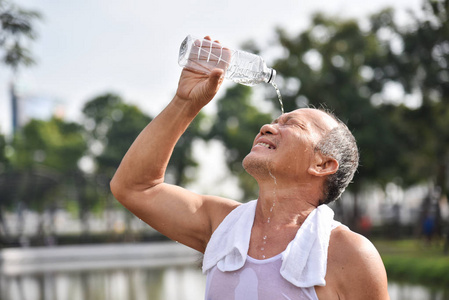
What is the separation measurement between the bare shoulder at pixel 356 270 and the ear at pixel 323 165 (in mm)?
279

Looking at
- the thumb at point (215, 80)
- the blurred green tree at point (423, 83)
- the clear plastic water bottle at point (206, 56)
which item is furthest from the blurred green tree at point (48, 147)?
the thumb at point (215, 80)

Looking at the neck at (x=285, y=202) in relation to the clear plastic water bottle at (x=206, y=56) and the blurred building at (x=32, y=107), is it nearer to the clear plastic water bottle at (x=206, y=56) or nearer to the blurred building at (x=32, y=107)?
the clear plastic water bottle at (x=206, y=56)

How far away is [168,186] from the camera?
96.7 inches

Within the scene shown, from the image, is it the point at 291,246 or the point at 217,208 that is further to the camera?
the point at 217,208

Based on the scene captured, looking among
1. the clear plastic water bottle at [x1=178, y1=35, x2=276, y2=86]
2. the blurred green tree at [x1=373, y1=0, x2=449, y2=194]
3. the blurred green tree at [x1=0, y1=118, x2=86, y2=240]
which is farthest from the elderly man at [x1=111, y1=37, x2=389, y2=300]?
the blurred green tree at [x1=0, y1=118, x2=86, y2=240]

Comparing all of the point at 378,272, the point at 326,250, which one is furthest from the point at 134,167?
the point at 378,272

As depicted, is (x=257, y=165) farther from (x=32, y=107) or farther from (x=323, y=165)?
(x=32, y=107)

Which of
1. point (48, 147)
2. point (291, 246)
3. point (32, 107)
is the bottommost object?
point (32, 107)

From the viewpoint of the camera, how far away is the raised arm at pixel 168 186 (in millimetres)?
2357

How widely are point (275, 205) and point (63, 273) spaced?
59.1ft

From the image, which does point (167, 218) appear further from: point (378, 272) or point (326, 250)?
point (378, 272)

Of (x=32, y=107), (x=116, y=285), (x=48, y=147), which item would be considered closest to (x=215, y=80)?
(x=116, y=285)

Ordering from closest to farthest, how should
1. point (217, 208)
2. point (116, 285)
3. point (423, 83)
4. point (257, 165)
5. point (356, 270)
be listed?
1. point (356, 270)
2. point (257, 165)
3. point (217, 208)
4. point (116, 285)
5. point (423, 83)

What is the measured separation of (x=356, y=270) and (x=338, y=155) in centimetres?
46
